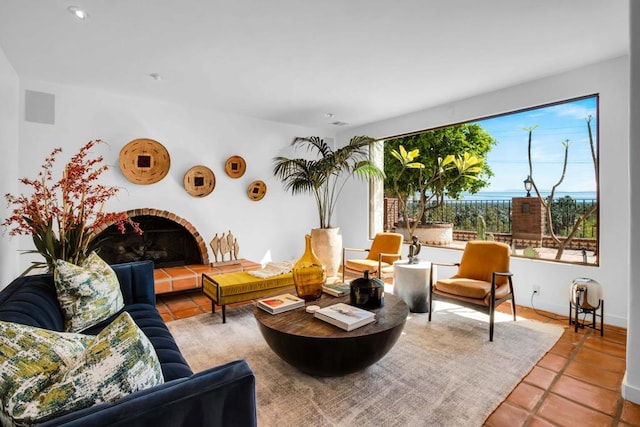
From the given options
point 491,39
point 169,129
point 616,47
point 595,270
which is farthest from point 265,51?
point 595,270

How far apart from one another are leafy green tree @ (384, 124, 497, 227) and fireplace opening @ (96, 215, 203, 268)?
3.40 meters

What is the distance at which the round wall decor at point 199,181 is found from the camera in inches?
183

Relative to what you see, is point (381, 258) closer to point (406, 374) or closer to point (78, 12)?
point (406, 374)

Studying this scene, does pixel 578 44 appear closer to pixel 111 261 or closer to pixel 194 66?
pixel 194 66

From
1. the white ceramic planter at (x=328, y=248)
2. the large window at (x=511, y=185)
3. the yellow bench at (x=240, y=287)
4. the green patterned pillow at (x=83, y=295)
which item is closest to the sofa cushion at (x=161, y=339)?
the green patterned pillow at (x=83, y=295)

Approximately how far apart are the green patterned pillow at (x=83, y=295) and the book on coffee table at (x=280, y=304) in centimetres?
102

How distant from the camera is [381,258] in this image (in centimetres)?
426

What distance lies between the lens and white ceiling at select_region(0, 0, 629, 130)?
7.63ft

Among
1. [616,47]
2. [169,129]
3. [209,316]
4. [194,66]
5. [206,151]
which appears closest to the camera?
[616,47]

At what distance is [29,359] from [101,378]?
0.78 feet

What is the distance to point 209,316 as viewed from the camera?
3.52m

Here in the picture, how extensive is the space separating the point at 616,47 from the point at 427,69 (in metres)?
1.60

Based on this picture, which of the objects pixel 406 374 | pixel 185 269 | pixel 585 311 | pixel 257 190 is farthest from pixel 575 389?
pixel 257 190

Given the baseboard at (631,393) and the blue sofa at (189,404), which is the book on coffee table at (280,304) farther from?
the baseboard at (631,393)
